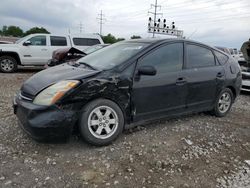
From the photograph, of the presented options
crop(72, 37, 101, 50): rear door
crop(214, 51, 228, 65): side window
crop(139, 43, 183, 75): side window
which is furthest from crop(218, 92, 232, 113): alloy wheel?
crop(72, 37, 101, 50): rear door

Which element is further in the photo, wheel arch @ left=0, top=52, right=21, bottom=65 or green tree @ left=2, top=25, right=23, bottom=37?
green tree @ left=2, top=25, right=23, bottom=37

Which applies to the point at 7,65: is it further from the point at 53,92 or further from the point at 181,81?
the point at 181,81

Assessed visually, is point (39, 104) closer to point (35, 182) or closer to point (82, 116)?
point (82, 116)

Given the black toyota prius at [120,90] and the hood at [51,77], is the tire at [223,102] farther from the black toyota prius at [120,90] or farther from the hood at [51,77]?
the hood at [51,77]

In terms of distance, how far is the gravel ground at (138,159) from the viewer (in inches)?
104

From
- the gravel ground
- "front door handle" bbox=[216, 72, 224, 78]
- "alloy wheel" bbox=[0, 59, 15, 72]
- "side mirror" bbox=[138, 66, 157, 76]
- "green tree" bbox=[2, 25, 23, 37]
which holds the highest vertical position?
"green tree" bbox=[2, 25, 23, 37]

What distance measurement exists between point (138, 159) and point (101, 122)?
0.70 metres

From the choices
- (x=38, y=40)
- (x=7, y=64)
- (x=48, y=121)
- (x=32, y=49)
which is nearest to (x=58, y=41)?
(x=38, y=40)

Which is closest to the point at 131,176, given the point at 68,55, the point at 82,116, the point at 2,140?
the point at 82,116

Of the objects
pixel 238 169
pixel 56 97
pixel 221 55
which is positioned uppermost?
pixel 221 55

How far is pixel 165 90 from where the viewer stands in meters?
3.74

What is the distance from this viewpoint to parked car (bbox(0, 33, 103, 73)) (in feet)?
32.4

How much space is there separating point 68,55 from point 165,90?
5.27 metres

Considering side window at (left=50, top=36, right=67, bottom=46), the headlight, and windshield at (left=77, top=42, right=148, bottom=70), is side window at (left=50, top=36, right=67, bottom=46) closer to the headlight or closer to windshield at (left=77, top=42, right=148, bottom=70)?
windshield at (left=77, top=42, right=148, bottom=70)
